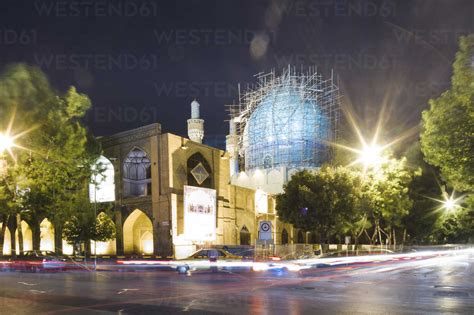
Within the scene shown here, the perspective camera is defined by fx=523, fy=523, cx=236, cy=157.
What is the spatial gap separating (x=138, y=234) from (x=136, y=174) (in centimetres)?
525

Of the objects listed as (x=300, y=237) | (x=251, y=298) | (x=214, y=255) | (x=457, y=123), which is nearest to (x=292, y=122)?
(x=300, y=237)

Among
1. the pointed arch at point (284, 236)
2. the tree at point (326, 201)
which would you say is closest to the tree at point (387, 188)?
the tree at point (326, 201)

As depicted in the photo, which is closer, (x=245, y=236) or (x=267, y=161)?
(x=245, y=236)

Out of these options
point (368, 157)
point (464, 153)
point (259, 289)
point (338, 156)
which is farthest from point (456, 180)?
point (338, 156)

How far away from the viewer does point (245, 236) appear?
165 feet

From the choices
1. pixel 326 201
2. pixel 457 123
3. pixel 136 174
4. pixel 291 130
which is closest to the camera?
pixel 457 123

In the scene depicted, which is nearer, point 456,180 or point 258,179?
point 456,180

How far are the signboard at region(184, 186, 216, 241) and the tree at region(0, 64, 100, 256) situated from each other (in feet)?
32.4

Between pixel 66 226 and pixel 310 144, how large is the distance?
35.0 m

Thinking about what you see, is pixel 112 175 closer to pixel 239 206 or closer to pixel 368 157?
pixel 239 206

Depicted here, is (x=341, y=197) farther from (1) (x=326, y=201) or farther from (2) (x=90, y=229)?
(2) (x=90, y=229)

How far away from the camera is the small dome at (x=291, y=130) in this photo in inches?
2643

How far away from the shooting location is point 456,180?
72.4 ft

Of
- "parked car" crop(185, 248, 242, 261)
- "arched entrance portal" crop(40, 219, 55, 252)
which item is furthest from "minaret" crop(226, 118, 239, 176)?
"parked car" crop(185, 248, 242, 261)
